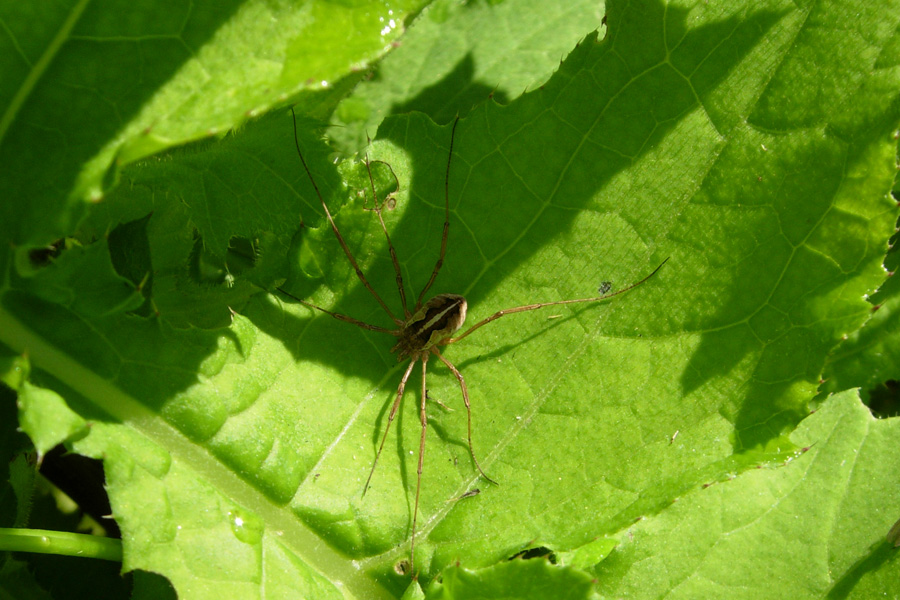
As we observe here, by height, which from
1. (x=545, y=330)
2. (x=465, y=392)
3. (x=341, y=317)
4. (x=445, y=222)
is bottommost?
(x=465, y=392)

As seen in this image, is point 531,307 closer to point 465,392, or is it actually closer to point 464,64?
point 465,392

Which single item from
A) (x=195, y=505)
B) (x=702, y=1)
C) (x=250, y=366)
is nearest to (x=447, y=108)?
(x=702, y=1)

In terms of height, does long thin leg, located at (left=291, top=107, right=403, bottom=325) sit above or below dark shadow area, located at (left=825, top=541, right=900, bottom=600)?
above

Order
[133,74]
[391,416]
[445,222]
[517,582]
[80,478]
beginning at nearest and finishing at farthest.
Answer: [133,74] < [517,582] < [445,222] < [391,416] < [80,478]

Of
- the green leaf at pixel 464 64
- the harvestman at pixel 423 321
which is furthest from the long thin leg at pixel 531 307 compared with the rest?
the green leaf at pixel 464 64

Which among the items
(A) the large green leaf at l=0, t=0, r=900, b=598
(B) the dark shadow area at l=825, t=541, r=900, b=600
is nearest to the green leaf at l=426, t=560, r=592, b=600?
(A) the large green leaf at l=0, t=0, r=900, b=598

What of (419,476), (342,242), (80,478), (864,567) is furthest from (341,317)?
(864,567)

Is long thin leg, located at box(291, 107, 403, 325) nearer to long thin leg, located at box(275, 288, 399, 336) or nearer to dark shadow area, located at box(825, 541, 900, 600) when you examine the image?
long thin leg, located at box(275, 288, 399, 336)

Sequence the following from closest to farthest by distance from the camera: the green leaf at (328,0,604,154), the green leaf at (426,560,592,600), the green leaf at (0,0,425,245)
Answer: the green leaf at (0,0,425,245) → the green leaf at (426,560,592,600) → the green leaf at (328,0,604,154)
